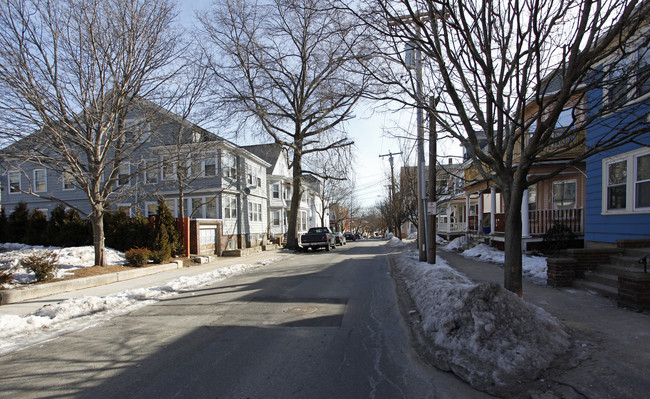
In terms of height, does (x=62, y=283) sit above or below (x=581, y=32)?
below

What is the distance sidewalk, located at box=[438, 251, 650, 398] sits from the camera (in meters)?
3.69

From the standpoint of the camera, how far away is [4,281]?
900 centimetres

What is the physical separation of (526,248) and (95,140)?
16.6 metres

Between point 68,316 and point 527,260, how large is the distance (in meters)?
12.6

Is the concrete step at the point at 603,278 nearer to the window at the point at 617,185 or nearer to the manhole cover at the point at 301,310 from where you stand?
the window at the point at 617,185

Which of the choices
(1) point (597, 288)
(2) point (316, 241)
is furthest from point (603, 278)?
(2) point (316, 241)

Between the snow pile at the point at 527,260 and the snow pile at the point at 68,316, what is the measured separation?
30.3 ft

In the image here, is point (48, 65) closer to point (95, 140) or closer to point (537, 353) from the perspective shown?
point (95, 140)

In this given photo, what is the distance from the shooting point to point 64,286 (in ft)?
32.8

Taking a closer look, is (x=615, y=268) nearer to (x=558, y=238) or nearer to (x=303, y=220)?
(x=558, y=238)

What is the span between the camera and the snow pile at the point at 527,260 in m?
9.85

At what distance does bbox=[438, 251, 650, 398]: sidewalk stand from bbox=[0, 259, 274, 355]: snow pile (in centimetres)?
707

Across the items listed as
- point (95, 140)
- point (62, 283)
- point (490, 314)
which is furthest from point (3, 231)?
point (490, 314)

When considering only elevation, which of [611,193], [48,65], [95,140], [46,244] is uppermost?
[48,65]
